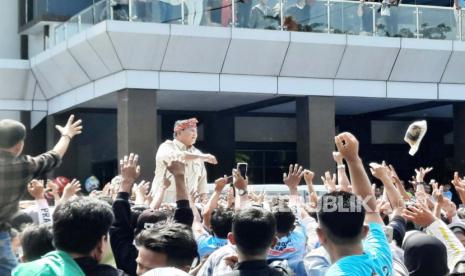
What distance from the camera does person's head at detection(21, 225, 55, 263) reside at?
475 centimetres

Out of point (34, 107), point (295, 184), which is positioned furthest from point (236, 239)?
point (34, 107)

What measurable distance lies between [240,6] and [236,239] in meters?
18.0

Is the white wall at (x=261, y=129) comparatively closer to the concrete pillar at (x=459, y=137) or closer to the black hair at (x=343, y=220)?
the concrete pillar at (x=459, y=137)

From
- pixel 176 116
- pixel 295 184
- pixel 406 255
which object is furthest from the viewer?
pixel 176 116

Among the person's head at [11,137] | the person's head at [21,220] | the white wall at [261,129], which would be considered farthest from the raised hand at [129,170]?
the white wall at [261,129]

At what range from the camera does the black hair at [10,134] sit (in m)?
5.37

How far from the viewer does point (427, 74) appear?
25891mm

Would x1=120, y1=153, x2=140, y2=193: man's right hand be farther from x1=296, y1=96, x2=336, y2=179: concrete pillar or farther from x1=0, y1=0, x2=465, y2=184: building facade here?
x1=296, y1=96, x2=336, y2=179: concrete pillar

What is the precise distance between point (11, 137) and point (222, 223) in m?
1.74

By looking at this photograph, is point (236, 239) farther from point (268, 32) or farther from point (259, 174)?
point (259, 174)

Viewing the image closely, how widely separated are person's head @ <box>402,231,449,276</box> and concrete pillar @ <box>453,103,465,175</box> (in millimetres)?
22401

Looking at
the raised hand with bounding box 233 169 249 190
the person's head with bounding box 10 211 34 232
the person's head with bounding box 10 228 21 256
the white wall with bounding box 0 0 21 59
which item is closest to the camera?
the person's head with bounding box 10 228 21 256

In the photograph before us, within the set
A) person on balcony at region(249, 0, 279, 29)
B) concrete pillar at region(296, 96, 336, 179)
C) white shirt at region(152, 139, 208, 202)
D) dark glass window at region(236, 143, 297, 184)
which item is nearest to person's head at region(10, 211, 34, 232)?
white shirt at region(152, 139, 208, 202)

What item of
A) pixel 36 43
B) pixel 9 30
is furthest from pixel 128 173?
pixel 9 30
